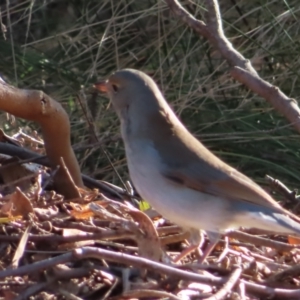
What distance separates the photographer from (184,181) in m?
3.37

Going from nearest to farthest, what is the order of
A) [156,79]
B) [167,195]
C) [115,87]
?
[167,195]
[115,87]
[156,79]

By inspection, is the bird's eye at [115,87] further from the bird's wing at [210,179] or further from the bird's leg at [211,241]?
the bird's leg at [211,241]

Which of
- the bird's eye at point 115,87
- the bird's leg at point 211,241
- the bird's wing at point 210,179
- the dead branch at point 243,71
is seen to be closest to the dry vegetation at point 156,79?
the bird's leg at point 211,241

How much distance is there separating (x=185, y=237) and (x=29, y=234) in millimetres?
688

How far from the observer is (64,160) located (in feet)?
12.0

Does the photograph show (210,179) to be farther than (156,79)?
No

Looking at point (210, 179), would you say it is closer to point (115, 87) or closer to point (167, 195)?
point (167, 195)

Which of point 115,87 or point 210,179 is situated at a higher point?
point 115,87

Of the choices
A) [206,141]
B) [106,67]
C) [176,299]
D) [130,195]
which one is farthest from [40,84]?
[176,299]

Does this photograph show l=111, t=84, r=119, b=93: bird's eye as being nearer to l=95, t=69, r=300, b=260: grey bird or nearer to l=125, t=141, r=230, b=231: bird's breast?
l=95, t=69, r=300, b=260: grey bird

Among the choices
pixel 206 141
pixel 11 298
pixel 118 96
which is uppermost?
pixel 118 96

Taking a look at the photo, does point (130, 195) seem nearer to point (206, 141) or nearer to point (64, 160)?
point (64, 160)

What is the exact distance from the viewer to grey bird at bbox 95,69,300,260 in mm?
3264

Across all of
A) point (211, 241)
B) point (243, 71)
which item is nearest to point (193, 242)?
point (211, 241)
